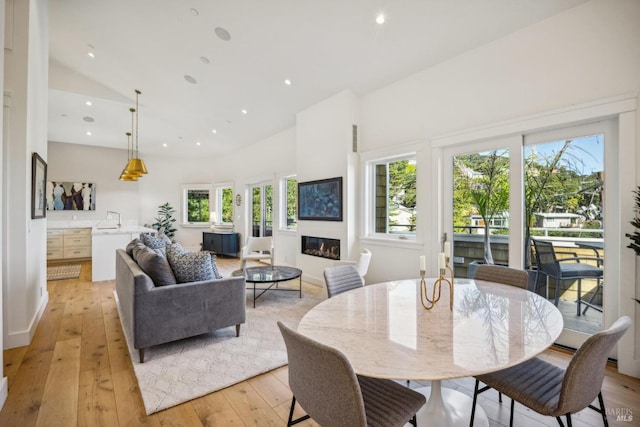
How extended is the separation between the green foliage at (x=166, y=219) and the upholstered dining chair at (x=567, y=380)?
901cm

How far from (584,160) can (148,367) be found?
13.4ft

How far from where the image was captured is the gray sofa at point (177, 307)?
96.5 inches

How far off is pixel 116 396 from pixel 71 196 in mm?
7748

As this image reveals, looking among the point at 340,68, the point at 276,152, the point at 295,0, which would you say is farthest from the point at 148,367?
the point at 276,152

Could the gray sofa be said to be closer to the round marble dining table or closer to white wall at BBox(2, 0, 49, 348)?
white wall at BBox(2, 0, 49, 348)

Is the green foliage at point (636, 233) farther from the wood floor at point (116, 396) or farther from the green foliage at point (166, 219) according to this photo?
the green foliage at point (166, 219)

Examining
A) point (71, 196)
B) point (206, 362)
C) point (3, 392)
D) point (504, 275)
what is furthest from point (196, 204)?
point (504, 275)

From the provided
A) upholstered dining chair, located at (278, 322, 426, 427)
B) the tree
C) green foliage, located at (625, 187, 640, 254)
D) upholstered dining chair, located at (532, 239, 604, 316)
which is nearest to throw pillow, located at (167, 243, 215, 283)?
upholstered dining chair, located at (278, 322, 426, 427)

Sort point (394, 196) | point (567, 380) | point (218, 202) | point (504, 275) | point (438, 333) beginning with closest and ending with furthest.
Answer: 1. point (567, 380)
2. point (438, 333)
3. point (504, 275)
4. point (394, 196)
5. point (218, 202)

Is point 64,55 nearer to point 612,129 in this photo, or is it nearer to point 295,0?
point 295,0

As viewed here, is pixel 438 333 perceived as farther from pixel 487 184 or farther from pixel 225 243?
pixel 225 243

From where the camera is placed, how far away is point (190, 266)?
2750 millimetres

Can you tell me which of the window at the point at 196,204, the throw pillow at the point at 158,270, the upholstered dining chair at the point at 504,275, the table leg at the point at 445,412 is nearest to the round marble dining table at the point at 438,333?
the table leg at the point at 445,412

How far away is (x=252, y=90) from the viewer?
4.98 m
